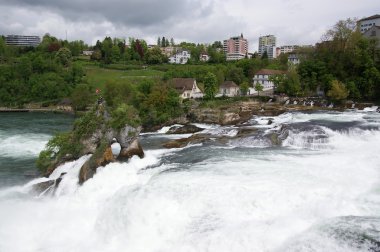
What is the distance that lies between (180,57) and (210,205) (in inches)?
4423

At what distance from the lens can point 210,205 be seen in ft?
50.3

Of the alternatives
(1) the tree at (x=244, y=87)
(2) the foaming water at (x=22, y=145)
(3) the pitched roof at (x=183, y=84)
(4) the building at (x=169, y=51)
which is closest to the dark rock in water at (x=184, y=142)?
(2) the foaming water at (x=22, y=145)

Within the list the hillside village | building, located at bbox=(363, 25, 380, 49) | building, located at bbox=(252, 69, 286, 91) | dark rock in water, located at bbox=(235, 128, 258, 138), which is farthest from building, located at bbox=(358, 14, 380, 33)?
dark rock in water, located at bbox=(235, 128, 258, 138)

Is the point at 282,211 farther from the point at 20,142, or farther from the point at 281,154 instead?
the point at 20,142

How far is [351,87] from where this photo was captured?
5072cm

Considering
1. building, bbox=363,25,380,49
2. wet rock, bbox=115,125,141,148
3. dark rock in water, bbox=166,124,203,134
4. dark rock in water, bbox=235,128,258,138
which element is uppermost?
building, bbox=363,25,380,49

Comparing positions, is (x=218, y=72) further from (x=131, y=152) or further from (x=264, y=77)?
(x=131, y=152)

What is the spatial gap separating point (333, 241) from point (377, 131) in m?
20.3

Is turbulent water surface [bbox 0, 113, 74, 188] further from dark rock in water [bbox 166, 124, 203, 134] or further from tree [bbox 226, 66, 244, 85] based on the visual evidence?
tree [bbox 226, 66, 244, 85]

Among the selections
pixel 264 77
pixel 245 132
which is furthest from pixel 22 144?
pixel 264 77

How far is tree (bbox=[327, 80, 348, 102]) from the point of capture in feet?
158

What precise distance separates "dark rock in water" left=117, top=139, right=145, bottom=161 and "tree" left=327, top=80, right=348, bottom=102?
34788 mm

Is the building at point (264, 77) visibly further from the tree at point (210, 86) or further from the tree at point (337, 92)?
the tree at point (337, 92)

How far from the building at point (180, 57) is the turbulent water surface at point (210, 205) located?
99682 millimetres
